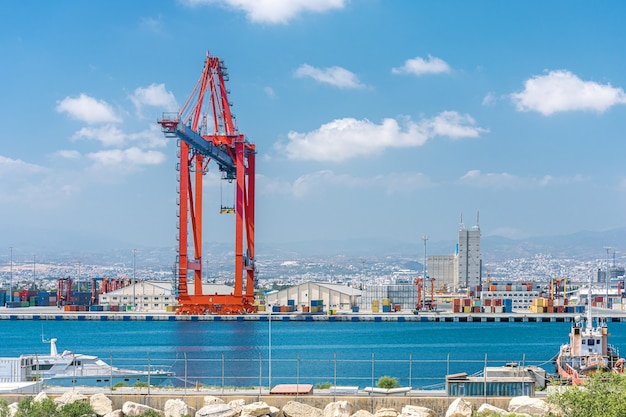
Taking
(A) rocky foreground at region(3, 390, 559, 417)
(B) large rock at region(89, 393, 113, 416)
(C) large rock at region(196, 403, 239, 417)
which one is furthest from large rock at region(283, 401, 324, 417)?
(B) large rock at region(89, 393, 113, 416)

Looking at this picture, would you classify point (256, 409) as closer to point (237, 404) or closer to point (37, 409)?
point (237, 404)

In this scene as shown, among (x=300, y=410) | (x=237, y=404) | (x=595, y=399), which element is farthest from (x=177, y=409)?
(x=595, y=399)

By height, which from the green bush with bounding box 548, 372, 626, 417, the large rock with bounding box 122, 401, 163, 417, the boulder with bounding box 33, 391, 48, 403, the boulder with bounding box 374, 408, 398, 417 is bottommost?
the boulder with bounding box 374, 408, 398, 417

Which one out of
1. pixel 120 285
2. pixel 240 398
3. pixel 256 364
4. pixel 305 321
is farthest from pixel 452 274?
pixel 240 398

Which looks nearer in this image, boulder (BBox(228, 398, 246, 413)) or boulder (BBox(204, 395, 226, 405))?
boulder (BBox(228, 398, 246, 413))

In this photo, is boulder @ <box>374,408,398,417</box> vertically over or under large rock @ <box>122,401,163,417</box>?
under

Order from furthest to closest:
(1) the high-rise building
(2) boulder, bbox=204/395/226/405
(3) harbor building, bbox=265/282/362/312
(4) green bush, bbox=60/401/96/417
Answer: (1) the high-rise building
(3) harbor building, bbox=265/282/362/312
(2) boulder, bbox=204/395/226/405
(4) green bush, bbox=60/401/96/417

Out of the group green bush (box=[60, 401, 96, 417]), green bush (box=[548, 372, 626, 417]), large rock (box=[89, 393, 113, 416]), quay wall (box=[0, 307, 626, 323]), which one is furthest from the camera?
quay wall (box=[0, 307, 626, 323])

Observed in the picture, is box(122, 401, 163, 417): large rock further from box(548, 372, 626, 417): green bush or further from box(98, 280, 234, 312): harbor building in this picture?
box(98, 280, 234, 312): harbor building
